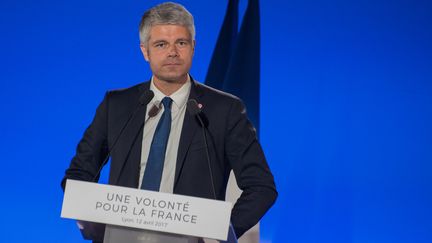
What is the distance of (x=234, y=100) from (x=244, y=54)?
1.71 m

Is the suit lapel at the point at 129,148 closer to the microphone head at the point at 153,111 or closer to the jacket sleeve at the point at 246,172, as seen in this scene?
the microphone head at the point at 153,111

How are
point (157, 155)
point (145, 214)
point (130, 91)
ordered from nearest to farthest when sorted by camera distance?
point (145, 214) < point (157, 155) < point (130, 91)

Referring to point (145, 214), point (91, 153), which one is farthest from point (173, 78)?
point (145, 214)

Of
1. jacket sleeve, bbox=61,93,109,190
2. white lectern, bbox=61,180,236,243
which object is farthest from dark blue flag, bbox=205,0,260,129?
white lectern, bbox=61,180,236,243

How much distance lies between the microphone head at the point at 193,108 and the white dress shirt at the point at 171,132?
0.09 metres

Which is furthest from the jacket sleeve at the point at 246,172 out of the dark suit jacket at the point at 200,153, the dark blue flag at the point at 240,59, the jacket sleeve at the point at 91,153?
the dark blue flag at the point at 240,59

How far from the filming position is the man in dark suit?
163cm

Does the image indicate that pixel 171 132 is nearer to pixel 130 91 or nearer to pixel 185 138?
pixel 185 138

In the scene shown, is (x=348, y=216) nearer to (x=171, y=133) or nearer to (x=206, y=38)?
(x=206, y=38)

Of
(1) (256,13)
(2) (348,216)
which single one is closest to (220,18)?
(1) (256,13)

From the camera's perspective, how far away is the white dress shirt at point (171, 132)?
1637mm

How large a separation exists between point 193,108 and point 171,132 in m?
0.11

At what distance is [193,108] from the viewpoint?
5.28ft

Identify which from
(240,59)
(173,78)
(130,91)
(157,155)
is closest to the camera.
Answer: (157,155)
